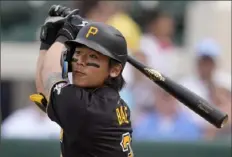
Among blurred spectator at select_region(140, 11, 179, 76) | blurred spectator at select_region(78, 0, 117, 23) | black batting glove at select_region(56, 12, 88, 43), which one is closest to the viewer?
black batting glove at select_region(56, 12, 88, 43)

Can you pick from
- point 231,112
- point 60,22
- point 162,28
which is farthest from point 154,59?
point 60,22

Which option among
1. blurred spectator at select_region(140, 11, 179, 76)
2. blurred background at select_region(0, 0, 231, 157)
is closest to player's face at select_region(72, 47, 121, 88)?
blurred background at select_region(0, 0, 231, 157)

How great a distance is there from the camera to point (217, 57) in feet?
23.6

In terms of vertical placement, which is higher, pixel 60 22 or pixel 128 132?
pixel 60 22

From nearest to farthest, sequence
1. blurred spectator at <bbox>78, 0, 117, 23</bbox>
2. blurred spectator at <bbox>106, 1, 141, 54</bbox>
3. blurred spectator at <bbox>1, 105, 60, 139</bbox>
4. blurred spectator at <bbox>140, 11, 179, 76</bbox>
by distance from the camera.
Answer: blurred spectator at <bbox>1, 105, 60, 139</bbox> → blurred spectator at <bbox>78, 0, 117, 23</bbox> → blurred spectator at <bbox>106, 1, 141, 54</bbox> → blurred spectator at <bbox>140, 11, 179, 76</bbox>

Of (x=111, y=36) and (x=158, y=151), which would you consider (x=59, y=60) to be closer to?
(x=111, y=36)

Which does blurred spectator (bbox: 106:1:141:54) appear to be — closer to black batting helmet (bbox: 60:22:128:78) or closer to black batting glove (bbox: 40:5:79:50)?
black batting glove (bbox: 40:5:79:50)

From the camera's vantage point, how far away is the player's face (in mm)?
3477

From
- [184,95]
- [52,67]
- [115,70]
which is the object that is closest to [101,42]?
[115,70]

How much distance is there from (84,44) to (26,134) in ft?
10.3

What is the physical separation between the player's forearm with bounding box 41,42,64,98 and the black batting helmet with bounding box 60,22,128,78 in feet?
0.30

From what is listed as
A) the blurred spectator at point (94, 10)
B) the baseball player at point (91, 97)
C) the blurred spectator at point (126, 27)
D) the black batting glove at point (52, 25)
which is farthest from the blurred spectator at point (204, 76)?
the baseball player at point (91, 97)

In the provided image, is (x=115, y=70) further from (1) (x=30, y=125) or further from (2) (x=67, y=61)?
(1) (x=30, y=125)

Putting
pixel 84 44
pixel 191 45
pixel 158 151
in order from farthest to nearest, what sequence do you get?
pixel 191 45 < pixel 158 151 < pixel 84 44
